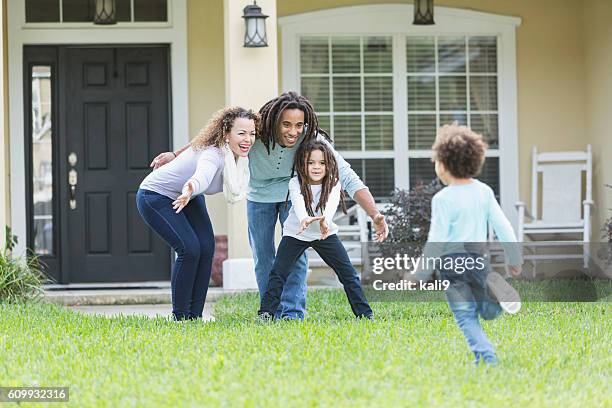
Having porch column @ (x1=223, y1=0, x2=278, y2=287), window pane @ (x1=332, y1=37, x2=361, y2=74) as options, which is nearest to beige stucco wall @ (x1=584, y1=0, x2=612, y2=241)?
window pane @ (x1=332, y1=37, x2=361, y2=74)

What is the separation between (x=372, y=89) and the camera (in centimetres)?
1075

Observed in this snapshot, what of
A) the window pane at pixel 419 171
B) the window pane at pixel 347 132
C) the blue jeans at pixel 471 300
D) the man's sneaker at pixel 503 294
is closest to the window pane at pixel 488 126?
the window pane at pixel 419 171

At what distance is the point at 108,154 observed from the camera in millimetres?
10461

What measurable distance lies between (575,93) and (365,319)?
5.31 meters

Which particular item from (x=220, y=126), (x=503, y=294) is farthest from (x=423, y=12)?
(x=503, y=294)

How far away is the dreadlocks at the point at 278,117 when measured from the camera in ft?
21.2

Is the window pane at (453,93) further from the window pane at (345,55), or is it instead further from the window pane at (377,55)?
the window pane at (345,55)

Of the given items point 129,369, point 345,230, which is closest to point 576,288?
point 345,230

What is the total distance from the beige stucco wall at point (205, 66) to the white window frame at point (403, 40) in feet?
2.16

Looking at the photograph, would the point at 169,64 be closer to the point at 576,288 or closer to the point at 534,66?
the point at 534,66

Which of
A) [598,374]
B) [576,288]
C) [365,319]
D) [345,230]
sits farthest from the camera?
[345,230]

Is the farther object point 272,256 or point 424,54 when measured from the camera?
point 424,54

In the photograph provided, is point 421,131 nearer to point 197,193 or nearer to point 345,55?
point 345,55

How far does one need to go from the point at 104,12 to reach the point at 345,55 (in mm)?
2391
